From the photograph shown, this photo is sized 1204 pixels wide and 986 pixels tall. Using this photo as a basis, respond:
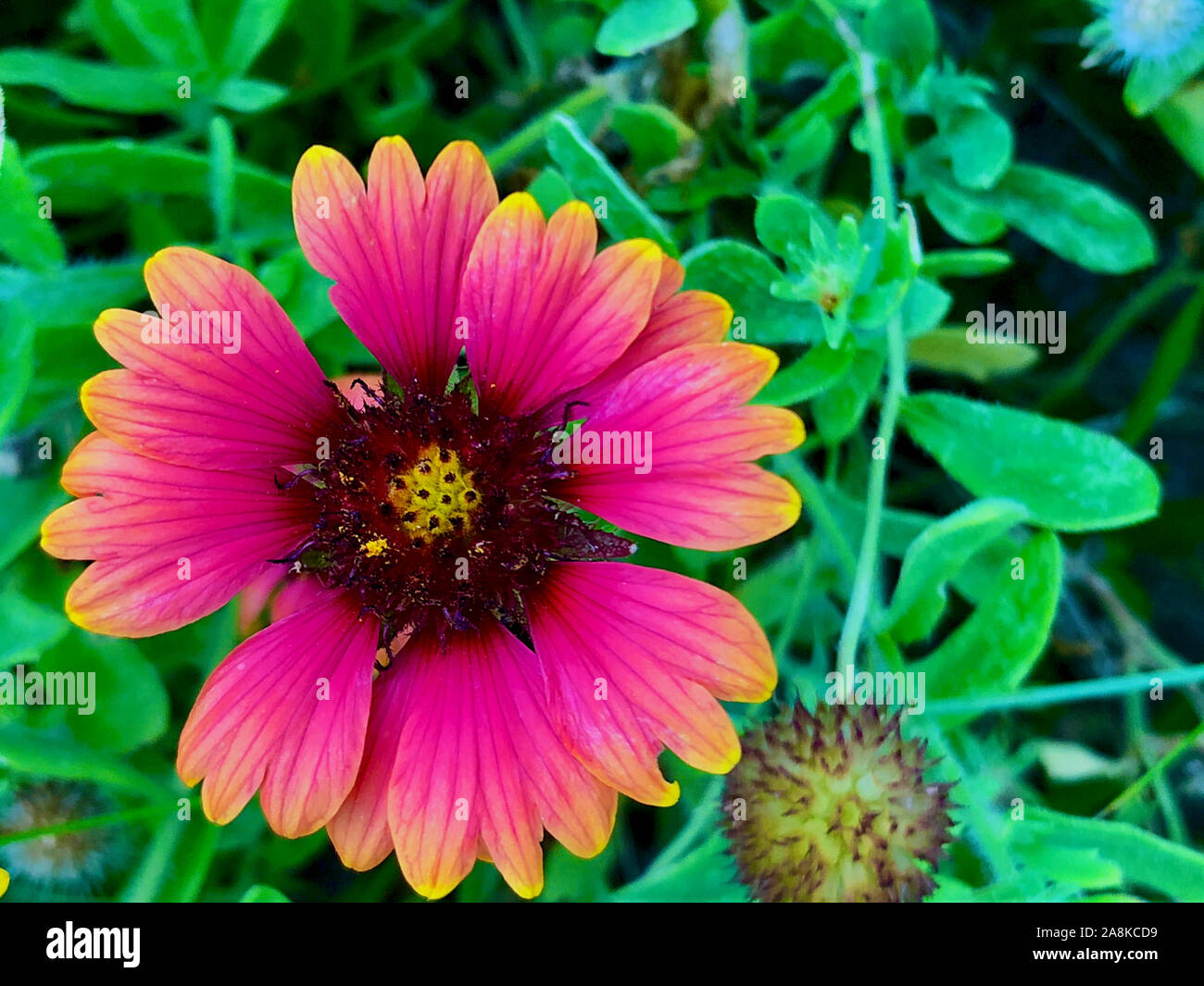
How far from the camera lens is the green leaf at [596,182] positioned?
90 cm

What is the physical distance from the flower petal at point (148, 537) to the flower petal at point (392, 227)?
18 cm

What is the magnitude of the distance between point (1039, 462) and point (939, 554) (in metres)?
0.14

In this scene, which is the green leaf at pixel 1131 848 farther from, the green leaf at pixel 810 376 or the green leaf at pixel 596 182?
the green leaf at pixel 596 182

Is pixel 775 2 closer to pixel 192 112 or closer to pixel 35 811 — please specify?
pixel 192 112

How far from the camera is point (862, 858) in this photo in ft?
2.72

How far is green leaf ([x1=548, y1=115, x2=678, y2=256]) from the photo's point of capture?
0.90 m

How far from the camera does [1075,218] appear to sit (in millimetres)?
1071

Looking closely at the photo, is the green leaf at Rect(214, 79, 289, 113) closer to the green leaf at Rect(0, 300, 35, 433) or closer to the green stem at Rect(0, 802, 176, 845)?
the green leaf at Rect(0, 300, 35, 433)

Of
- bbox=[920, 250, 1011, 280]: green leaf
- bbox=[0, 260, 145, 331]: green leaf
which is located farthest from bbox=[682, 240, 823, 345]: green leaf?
bbox=[0, 260, 145, 331]: green leaf

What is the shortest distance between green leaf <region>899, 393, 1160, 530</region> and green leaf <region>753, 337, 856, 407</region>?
120 mm

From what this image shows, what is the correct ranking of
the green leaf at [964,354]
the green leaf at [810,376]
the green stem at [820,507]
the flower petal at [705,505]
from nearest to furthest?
1. the flower petal at [705,505]
2. the green leaf at [810,376]
3. the green stem at [820,507]
4. the green leaf at [964,354]

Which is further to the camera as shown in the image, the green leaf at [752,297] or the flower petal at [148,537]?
the green leaf at [752,297]

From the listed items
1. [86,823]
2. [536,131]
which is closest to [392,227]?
[536,131]

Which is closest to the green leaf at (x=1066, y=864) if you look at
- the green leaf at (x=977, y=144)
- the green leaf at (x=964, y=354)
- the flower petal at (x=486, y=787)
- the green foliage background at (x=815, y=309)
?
the green foliage background at (x=815, y=309)
